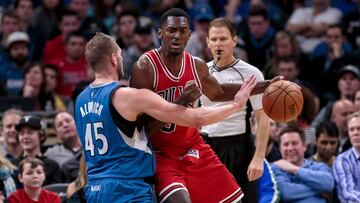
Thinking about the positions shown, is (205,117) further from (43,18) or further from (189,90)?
(43,18)

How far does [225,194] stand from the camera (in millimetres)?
8328

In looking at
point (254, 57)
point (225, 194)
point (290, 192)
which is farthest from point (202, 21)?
point (225, 194)

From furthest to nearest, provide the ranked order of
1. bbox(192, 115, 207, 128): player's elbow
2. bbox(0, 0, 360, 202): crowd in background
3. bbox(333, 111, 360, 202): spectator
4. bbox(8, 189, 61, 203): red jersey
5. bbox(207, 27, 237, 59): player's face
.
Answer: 1. bbox(0, 0, 360, 202): crowd in background
2. bbox(333, 111, 360, 202): spectator
3. bbox(8, 189, 61, 203): red jersey
4. bbox(207, 27, 237, 59): player's face
5. bbox(192, 115, 207, 128): player's elbow

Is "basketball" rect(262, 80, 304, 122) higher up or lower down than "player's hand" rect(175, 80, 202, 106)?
lower down

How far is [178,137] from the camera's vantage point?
818 cm

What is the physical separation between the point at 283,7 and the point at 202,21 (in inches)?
78.3

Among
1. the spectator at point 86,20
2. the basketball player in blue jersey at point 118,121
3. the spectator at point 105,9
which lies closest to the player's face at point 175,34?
the basketball player in blue jersey at point 118,121

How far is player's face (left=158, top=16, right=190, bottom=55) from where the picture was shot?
26.3ft

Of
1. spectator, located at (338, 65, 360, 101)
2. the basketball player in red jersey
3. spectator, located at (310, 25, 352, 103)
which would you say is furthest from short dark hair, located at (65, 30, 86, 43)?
the basketball player in red jersey

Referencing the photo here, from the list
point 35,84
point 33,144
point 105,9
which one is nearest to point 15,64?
point 35,84

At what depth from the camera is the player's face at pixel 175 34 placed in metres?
8.02

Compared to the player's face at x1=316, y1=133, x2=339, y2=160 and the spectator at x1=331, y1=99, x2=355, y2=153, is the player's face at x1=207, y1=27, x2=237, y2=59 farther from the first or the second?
the spectator at x1=331, y1=99, x2=355, y2=153

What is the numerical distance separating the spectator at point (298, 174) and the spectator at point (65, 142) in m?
2.70

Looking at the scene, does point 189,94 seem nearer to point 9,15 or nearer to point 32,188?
point 32,188
